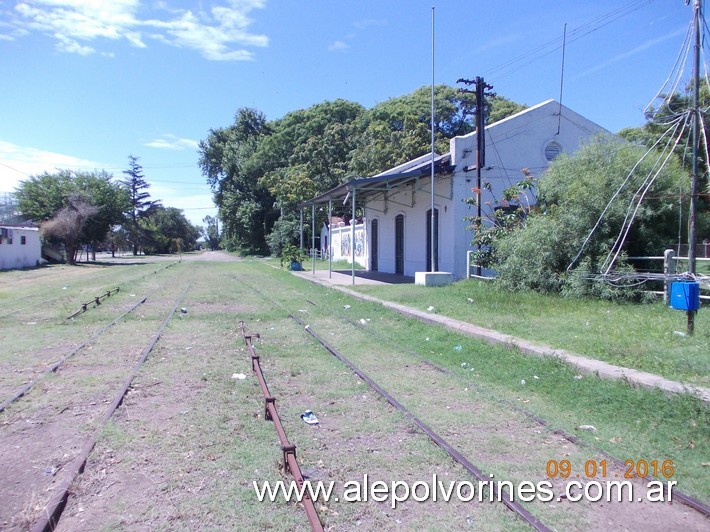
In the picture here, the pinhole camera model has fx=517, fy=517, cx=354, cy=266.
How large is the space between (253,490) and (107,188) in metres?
47.7

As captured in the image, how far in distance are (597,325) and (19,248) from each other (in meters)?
39.9

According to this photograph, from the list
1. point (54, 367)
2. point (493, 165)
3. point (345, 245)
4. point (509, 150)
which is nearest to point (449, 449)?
point (54, 367)

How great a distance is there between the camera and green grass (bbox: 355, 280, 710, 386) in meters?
7.11

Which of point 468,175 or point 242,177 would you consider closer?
point 468,175

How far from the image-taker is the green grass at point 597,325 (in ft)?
23.3

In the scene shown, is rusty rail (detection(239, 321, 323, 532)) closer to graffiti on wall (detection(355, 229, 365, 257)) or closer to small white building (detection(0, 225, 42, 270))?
graffiti on wall (detection(355, 229, 365, 257))

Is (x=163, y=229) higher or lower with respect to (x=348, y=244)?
higher

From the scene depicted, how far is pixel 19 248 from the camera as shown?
37.3m

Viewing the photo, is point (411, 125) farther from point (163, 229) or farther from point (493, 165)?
point (163, 229)

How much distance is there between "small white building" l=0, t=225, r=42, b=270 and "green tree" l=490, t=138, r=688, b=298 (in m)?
34.3

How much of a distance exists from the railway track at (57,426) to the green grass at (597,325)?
659cm

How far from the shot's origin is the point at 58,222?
40.6 m

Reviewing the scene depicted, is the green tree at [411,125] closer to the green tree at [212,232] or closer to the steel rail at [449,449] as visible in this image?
the steel rail at [449,449]

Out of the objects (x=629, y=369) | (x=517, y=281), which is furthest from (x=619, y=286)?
(x=629, y=369)
